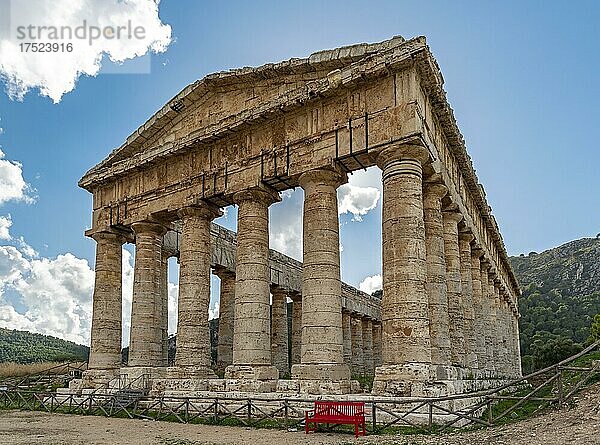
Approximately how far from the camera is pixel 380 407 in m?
15.7

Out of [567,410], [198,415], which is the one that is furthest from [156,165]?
[567,410]

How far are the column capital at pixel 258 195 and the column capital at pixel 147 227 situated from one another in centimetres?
550

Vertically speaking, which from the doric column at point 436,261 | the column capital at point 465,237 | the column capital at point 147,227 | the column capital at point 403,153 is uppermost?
the column capital at point 403,153

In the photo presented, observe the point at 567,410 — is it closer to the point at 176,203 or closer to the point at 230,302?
the point at 176,203

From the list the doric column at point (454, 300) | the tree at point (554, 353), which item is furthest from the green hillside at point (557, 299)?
the doric column at point (454, 300)

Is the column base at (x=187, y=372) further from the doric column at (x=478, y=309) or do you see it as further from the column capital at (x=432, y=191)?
the doric column at (x=478, y=309)

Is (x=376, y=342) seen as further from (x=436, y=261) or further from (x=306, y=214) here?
(x=306, y=214)

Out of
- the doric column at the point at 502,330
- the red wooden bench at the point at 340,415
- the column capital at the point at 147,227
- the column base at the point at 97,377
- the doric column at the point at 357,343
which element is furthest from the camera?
the doric column at the point at 357,343

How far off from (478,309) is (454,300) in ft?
21.1

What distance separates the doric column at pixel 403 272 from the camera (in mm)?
18047

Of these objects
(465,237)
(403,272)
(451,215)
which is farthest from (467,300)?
(403,272)

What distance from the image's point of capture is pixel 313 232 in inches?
827

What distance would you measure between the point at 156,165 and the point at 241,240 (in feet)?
22.7

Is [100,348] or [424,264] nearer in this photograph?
[424,264]
